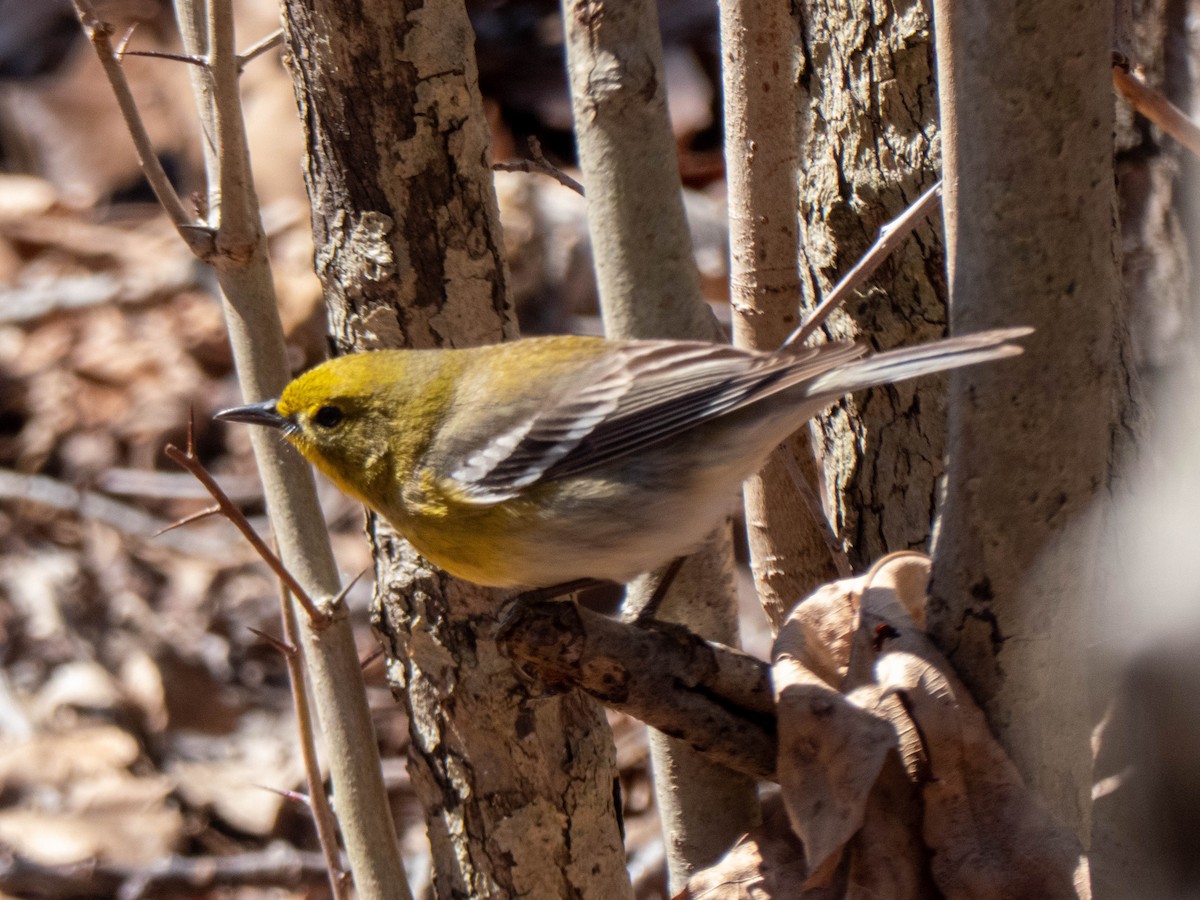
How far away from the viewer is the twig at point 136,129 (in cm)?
245

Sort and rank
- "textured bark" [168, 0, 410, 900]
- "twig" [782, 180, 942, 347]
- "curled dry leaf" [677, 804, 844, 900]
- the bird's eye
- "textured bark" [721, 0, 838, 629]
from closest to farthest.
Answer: "curled dry leaf" [677, 804, 844, 900] < "twig" [782, 180, 942, 347] < "textured bark" [721, 0, 838, 629] < "textured bark" [168, 0, 410, 900] < the bird's eye

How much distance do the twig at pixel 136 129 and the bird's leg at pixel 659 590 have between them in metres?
1.14

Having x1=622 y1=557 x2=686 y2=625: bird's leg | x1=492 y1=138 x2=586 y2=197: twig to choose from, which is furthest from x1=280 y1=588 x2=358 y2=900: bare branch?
x1=492 y1=138 x2=586 y2=197: twig

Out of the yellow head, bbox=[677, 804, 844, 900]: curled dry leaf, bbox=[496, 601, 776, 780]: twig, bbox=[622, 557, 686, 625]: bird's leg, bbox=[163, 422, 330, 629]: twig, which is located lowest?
bbox=[677, 804, 844, 900]: curled dry leaf

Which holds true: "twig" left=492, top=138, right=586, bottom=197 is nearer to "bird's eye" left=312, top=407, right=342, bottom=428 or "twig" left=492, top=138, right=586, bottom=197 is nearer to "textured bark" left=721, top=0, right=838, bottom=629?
"textured bark" left=721, top=0, right=838, bottom=629

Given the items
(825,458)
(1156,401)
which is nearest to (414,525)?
(825,458)

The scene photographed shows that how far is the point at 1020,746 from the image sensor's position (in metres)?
1.77

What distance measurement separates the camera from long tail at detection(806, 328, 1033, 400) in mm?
1646

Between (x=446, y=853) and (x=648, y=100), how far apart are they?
5.29 ft

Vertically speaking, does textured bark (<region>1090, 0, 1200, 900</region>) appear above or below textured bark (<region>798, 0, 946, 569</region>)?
below

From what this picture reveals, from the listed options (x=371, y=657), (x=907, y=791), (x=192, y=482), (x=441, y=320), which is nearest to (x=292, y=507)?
(x=371, y=657)

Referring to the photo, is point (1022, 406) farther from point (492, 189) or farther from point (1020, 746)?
point (492, 189)

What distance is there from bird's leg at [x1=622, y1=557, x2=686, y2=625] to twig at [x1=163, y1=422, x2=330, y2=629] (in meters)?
0.65

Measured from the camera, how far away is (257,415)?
2725mm
